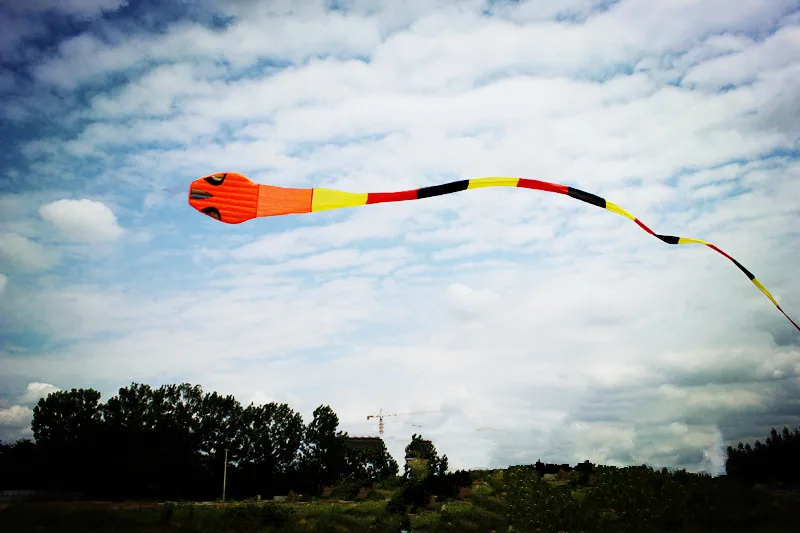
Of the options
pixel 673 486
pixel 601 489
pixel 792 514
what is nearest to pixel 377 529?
pixel 601 489

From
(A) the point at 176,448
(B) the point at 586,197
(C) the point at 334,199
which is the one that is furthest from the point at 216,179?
(A) the point at 176,448

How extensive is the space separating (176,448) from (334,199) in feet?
208

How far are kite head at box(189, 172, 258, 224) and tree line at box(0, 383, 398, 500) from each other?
5169cm

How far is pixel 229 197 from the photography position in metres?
6.95

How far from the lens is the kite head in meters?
6.95

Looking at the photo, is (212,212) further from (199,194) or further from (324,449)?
(324,449)

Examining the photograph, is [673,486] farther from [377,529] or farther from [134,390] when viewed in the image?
[134,390]

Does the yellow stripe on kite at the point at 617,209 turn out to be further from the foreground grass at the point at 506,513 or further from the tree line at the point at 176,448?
the tree line at the point at 176,448

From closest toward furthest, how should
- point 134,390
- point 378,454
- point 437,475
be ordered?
1. point 437,475
2. point 134,390
3. point 378,454

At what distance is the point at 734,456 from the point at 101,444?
5745 cm

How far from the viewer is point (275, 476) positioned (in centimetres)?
6994

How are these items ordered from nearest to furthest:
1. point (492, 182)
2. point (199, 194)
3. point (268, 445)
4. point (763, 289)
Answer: point (199, 194) < point (492, 182) < point (763, 289) < point (268, 445)

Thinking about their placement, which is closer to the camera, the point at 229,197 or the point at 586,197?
the point at 229,197

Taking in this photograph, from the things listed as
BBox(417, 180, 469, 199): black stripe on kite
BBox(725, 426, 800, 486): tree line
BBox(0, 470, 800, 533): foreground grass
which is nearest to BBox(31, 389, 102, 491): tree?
BBox(0, 470, 800, 533): foreground grass
